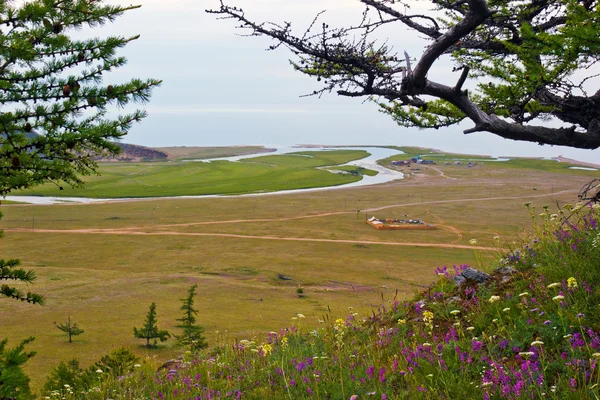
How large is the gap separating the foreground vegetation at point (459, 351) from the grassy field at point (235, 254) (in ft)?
3.17

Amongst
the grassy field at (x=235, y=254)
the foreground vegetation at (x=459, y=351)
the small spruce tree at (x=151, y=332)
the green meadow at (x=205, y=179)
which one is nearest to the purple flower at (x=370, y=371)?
the foreground vegetation at (x=459, y=351)

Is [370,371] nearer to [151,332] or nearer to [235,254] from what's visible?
[151,332]

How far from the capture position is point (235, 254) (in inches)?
1789

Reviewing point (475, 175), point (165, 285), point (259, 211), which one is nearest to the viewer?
point (165, 285)

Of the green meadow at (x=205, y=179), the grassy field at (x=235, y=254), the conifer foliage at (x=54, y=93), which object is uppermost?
the conifer foliage at (x=54, y=93)

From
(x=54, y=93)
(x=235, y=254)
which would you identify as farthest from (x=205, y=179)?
(x=54, y=93)

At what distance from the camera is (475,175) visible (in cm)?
11925

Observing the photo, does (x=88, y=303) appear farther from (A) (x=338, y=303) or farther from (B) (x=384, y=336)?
(B) (x=384, y=336)

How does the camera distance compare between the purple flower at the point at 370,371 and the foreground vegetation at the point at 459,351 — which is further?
the purple flower at the point at 370,371

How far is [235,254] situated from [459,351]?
40425mm

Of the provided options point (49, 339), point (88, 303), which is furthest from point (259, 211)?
point (49, 339)

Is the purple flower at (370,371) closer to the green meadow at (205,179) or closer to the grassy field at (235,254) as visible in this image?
the grassy field at (235,254)

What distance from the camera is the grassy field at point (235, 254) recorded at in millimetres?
23984

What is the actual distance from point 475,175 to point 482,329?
119 metres
